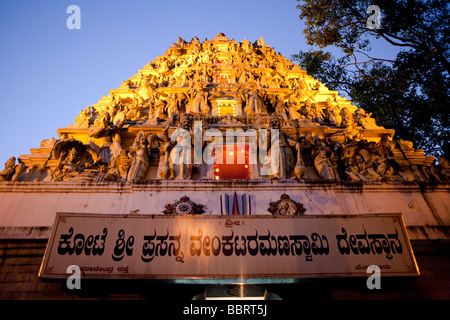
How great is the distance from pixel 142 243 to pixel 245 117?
824cm

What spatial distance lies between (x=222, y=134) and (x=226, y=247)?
6441mm

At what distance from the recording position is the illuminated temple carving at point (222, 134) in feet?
33.0

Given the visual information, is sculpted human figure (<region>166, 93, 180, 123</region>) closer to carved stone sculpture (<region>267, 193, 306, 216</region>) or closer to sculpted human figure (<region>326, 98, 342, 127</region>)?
carved stone sculpture (<region>267, 193, 306, 216</region>)

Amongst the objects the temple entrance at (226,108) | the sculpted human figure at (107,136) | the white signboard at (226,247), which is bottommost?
the white signboard at (226,247)

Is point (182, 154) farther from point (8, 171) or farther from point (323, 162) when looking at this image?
point (8, 171)

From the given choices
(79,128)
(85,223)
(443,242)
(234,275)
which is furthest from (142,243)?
(79,128)

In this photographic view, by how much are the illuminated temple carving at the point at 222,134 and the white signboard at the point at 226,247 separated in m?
3.28

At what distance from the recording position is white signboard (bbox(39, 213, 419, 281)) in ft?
18.0

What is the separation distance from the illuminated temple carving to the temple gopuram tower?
62 mm

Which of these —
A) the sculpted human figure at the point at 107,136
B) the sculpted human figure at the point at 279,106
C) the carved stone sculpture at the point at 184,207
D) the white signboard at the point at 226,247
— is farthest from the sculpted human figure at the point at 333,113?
the sculpted human figure at the point at 107,136

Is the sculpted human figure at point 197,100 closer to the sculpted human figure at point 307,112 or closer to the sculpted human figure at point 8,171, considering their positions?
the sculpted human figure at point 307,112

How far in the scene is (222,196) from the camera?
321 inches
